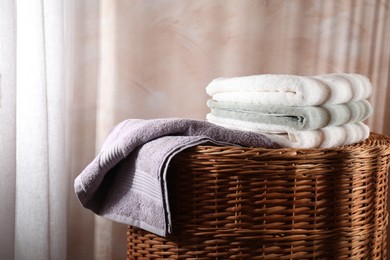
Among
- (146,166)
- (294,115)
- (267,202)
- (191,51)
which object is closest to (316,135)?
(294,115)

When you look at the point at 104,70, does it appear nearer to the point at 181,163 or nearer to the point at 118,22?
the point at 118,22

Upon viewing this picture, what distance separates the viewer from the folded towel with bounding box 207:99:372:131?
1.03 m

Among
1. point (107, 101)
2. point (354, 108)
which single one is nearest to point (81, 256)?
point (107, 101)

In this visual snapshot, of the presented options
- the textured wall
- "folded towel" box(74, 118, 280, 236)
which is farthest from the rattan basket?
the textured wall

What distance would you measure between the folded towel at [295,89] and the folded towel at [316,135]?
56 mm

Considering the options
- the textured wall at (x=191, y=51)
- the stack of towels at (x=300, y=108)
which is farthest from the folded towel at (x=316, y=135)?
the textured wall at (x=191, y=51)

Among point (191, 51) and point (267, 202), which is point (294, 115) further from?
point (191, 51)

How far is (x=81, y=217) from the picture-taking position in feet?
5.18

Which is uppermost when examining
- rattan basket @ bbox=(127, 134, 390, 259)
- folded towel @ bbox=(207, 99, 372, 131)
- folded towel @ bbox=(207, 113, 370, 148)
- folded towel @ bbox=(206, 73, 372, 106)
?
folded towel @ bbox=(206, 73, 372, 106)

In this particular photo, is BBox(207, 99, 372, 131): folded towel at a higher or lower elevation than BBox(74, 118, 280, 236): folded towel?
higher

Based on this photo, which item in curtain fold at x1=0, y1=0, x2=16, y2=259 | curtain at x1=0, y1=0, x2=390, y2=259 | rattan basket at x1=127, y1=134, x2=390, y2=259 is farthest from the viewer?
curtain at x1=0, y1=0, x2=390, y2=259

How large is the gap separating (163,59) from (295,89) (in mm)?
660

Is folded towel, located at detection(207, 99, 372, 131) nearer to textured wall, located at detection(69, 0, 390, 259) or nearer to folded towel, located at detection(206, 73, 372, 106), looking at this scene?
folded towel, located at detection(206, 73, 372, 106)

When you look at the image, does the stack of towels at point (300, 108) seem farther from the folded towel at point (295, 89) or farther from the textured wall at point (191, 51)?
the textured wall at point (191, 51)
